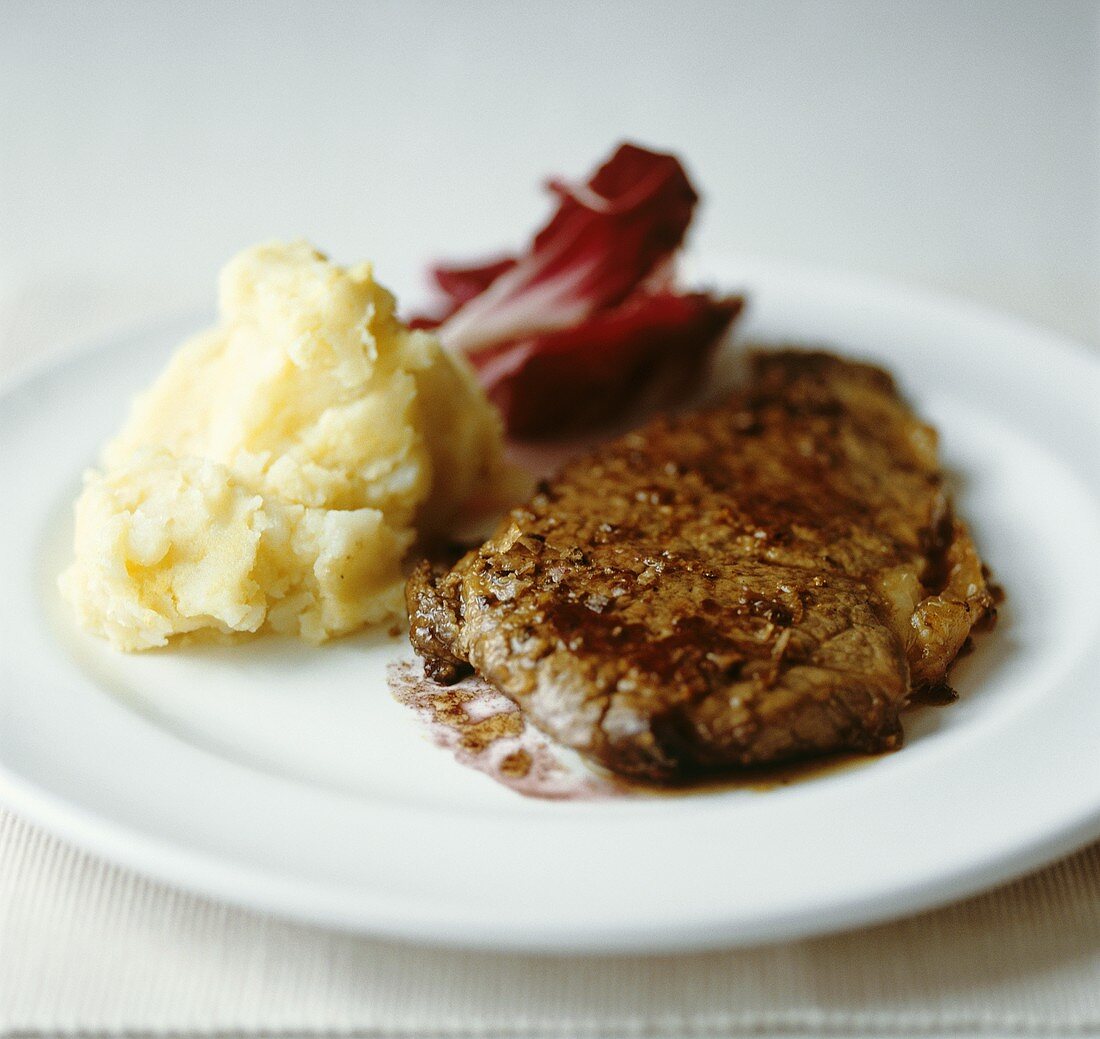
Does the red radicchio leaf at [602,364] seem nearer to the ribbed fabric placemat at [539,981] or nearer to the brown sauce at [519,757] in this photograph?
the brown sauce at [519,757]

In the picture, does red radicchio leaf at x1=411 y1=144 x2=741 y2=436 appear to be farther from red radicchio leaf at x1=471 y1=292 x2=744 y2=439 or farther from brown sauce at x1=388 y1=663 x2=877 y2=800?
brown sauce at x1=388 y1=663 x2=877 y2=800

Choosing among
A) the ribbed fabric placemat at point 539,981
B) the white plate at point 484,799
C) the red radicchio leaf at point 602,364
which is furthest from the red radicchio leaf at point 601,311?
the ribbed fabric placemat at point 539,981

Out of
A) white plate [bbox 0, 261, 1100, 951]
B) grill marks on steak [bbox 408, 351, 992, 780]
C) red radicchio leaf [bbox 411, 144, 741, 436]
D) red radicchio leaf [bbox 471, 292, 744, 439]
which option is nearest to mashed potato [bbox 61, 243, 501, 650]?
white plate [bbox 0, 261, 1100, 951]

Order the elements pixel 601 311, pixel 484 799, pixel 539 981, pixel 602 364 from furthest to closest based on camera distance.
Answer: pixel 601 311
pixel 602 364
pixel 484 799
pixel 539 981

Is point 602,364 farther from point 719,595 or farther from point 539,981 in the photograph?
point 539,981

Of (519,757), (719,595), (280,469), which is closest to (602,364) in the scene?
(280,469)

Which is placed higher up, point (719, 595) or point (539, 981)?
point (719, 595)

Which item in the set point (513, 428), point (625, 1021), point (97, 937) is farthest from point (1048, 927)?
point (513, 428)
